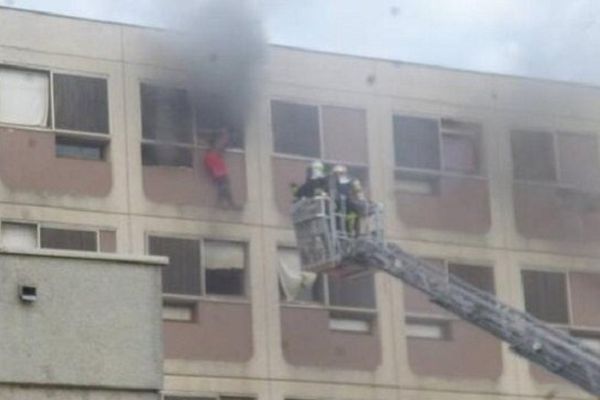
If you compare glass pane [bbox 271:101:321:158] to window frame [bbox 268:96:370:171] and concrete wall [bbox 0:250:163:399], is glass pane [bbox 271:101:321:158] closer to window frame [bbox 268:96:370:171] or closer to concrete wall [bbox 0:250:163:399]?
window frame [bbox 268:96:370:171]

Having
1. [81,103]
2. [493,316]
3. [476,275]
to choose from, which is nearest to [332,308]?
[476,275]

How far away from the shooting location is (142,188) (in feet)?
121

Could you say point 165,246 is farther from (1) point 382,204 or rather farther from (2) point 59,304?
(2) point 59,304

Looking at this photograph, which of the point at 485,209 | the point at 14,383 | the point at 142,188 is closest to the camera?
the point at 14,383

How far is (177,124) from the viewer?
37.5 m

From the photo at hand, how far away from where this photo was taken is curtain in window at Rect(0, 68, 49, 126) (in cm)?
3603

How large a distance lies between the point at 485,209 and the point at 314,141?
3945 millimetres

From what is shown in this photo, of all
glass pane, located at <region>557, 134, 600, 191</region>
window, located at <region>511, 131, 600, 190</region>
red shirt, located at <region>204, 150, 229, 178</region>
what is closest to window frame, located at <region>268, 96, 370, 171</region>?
red shirt, located at <region>204, 150, 229, 178</region>

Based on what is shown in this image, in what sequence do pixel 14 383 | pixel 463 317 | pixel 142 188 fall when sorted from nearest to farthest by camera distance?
pixel 14 383 < pixel 463 317 < pixel 142 188

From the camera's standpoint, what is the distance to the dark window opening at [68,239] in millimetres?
35812

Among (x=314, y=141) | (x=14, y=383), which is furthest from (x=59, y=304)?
(x=314, y=141)

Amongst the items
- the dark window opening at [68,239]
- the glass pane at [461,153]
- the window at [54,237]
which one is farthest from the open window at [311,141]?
the dark window opening at [68,239]

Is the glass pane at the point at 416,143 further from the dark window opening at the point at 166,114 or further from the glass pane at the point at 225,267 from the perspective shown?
the dark window opening at the point at 166,114

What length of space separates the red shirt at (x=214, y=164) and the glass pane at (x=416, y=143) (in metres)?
3.96
